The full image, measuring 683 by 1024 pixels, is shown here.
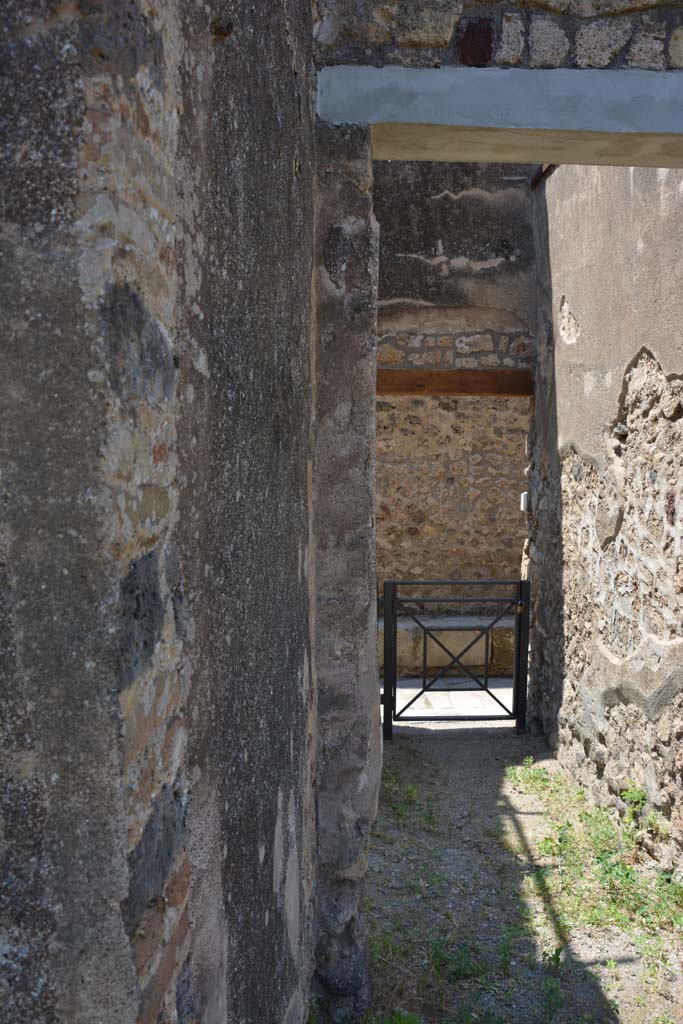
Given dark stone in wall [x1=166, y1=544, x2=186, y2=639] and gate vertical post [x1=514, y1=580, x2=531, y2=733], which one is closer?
dark stone in wall [x1=166, y1=544, x2=186, y2=639]

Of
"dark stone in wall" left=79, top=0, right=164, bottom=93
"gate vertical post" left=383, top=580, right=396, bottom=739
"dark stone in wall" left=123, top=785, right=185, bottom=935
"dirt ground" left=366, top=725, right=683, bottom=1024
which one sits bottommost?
"dirt ground" left=366, top=725, right=683, bottom=1024

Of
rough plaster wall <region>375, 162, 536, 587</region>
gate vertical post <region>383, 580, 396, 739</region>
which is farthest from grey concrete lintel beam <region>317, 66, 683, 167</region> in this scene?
gate vertical post <region>383, 580, 396, 739</region>

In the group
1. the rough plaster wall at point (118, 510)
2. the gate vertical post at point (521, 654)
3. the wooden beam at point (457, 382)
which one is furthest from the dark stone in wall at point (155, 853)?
the gate vertical post at point (521, 654)

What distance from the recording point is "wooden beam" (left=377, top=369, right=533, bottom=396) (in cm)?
571

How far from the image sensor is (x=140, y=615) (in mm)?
945

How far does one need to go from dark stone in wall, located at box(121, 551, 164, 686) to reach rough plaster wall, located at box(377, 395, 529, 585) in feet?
27.0

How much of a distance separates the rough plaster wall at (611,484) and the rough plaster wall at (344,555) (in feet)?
5.54

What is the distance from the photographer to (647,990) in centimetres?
303

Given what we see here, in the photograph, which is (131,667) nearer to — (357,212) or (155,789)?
(155,789)

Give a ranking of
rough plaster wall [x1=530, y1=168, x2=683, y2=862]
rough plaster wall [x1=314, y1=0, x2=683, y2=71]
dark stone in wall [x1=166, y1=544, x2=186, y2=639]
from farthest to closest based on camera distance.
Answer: rough plaster wall [x1=530, y1=168, x2=683, y2=862] → rough plaster wall [x1=314, y1=0, x2=683, y2=71] → dark stone in wall [x1=166, y1=544, x2=186, y2=639]

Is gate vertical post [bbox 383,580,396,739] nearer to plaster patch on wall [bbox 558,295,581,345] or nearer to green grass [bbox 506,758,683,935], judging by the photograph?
green grass [bbox 506,758,683,935]

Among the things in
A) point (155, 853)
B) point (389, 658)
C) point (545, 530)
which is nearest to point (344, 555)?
point (155, 853)

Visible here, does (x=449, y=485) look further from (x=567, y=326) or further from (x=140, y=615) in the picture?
(x=140, y=615)

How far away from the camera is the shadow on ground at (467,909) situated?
9.56 feet
